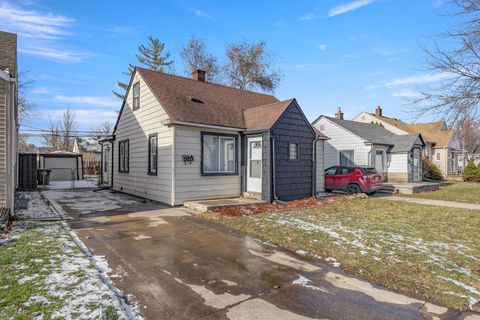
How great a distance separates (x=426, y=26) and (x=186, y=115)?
887cm

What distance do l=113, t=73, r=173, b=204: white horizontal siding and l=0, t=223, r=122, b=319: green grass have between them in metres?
5.35

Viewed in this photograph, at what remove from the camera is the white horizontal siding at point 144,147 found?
1096 cm

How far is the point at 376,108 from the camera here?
114ft

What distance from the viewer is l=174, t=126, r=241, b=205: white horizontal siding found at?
34.7 ft

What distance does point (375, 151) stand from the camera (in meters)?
20.8

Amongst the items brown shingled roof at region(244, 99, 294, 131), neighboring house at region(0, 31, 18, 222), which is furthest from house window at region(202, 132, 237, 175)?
neighboring house at region(0, 31, 18, 222)

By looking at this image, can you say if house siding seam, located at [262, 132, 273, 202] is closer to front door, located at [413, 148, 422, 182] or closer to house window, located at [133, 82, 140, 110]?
house window, located at [133, 82, 140, 110]

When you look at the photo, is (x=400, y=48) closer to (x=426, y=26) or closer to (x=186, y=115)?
(x=426, y=26)

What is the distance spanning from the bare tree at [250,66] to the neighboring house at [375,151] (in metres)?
10.8

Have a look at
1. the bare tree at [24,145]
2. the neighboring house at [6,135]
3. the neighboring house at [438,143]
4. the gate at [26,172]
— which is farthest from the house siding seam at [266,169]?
the bare tree at [24,145]

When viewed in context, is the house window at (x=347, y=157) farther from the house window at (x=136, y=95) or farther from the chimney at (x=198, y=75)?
the house window at (x=136, y=95)

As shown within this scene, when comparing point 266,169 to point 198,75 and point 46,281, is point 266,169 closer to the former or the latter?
point 198,75

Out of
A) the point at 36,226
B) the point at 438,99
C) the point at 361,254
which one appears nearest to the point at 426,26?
the point at 438,99

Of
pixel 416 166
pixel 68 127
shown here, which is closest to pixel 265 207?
pixel 416 166
